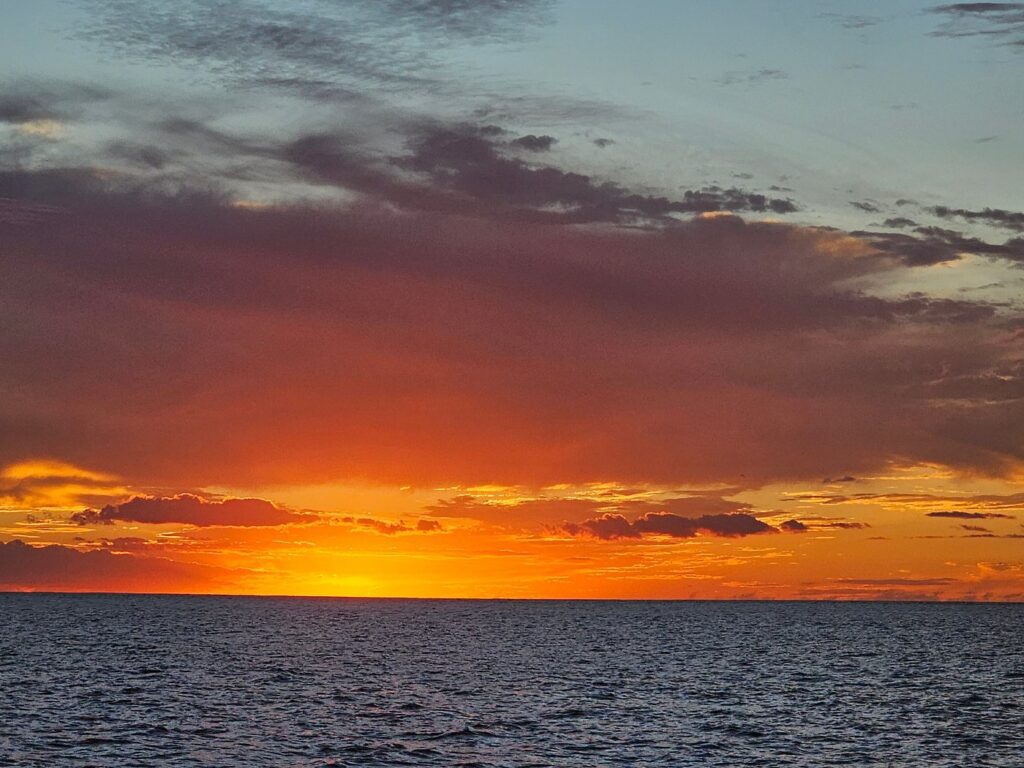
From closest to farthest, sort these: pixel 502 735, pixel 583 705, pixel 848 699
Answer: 1. pixel 502 735
2. pixel 583 705
3. pixel 848 699

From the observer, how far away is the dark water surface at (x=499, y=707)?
56.4m

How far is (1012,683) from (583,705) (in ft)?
155

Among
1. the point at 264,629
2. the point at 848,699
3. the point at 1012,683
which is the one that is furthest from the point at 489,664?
the point at 264,629

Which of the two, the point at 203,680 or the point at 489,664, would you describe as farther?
the point at 489,664

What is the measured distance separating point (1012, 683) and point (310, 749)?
233 feet

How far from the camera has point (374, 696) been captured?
265 ft

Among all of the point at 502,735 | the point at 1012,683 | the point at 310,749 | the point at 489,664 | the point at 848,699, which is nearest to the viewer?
the point at 310,749

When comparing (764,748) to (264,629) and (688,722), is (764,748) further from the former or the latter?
(264,629)

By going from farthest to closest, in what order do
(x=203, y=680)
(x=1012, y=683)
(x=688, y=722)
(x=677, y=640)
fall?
1. (x=677, y=640)
2. (x=1012, y=683)
3. (x=203, y=680)
4. (x=688, y=722)

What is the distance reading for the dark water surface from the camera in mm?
56375

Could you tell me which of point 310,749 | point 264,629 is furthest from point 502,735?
point 264,629

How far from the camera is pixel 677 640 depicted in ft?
554

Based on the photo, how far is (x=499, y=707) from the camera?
74.6 m

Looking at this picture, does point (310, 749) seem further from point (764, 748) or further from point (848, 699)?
point (848, 699)
